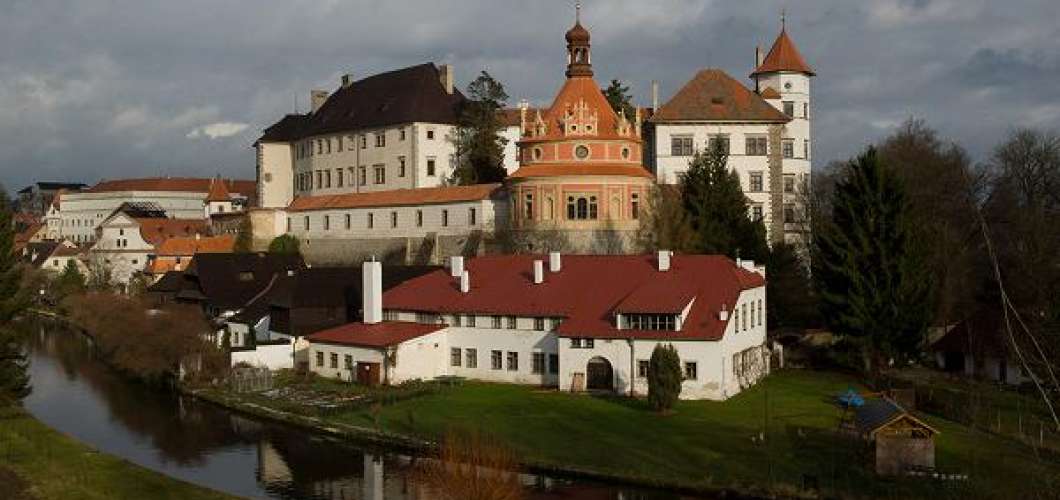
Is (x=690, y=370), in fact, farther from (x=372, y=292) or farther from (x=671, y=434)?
(x=372, y=292)

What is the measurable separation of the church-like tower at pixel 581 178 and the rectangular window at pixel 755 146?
10.5 metres

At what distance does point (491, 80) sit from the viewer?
218 ft

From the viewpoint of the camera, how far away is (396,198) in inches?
2357

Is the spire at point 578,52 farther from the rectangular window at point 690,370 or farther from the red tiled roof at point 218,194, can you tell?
the red tiled roof at point 218,194

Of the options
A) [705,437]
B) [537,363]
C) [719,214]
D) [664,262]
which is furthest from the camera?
[719,214]

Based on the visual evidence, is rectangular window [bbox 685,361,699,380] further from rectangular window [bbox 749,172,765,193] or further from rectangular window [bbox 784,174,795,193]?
rectangular window [bbox 784,174,795,193]

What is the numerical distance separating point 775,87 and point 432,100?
69.2 ft

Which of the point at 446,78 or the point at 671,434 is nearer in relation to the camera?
the point at 671,434

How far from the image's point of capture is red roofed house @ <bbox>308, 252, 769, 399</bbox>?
3269cm

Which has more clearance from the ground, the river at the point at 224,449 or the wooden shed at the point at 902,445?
the wooden shed at the point at 902,445

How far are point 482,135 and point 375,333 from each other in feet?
99.2

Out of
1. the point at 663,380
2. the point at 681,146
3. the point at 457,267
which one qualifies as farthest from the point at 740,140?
the point at 663,380

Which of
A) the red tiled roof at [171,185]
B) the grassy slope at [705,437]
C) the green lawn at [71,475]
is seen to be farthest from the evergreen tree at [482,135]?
the red tiled roof at [171,185]

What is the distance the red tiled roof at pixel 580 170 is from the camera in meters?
49.7
